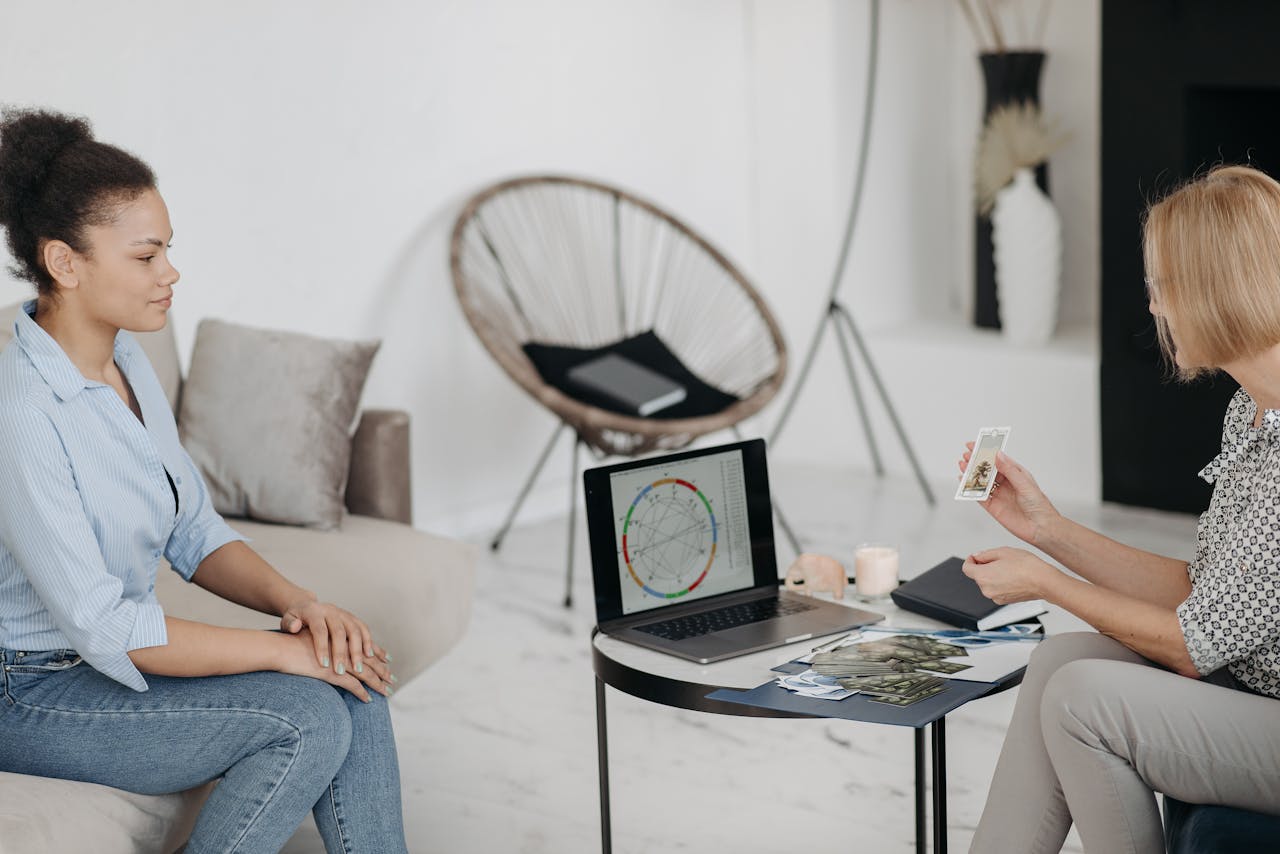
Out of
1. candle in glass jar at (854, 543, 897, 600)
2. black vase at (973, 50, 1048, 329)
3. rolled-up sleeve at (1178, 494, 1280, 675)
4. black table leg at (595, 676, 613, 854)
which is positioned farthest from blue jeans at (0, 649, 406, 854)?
black vase at (973, 50, 1048, 329)

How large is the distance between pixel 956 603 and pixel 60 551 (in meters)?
1.07

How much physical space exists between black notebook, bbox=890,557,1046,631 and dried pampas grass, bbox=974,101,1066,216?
252cm

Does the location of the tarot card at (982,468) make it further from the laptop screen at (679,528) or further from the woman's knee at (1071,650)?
the laptop screen at (679,528)

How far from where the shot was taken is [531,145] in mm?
4051

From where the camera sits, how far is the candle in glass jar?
1968 millimetres

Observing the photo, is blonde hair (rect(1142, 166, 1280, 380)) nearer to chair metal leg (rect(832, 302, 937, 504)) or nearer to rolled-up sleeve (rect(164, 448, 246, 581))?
rolled-up sleeve (rect(164, 448, 246, 581))

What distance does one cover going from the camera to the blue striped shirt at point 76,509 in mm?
1599

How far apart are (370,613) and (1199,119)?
255 centimetres

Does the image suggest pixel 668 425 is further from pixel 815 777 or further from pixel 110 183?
pixel 110 183

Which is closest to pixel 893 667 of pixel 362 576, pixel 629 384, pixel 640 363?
pixel 362 576

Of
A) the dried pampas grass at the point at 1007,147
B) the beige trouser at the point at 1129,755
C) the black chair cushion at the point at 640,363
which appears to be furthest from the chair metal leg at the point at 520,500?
the beige trouser at the point at 1129,755

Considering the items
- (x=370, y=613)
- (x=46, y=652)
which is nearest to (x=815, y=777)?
(x=370, y=613)

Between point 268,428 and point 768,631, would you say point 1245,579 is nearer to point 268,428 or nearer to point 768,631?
point 768,631

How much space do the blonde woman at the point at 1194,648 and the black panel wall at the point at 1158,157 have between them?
2168 mm
